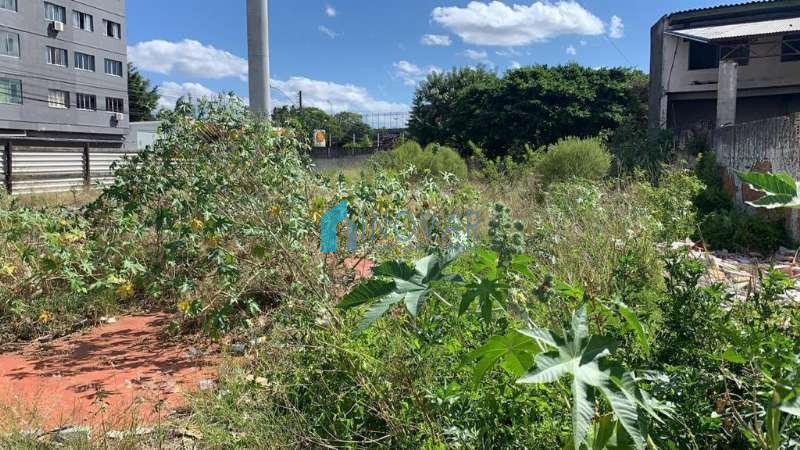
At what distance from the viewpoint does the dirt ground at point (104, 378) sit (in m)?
2.58

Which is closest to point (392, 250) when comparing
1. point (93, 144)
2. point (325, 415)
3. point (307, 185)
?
point (307, 185)

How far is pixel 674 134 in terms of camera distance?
15.2 meters

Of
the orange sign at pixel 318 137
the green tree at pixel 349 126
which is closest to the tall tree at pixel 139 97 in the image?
the green tree at pixel 349 126

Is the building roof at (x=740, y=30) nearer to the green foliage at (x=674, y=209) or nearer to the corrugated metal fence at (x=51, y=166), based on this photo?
the green foliage at (x=674, y=209)

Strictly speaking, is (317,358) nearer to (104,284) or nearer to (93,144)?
(104,284)

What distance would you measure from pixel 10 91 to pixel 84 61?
5.97 metres

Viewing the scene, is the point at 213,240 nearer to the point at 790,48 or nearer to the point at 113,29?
the point at 790,48

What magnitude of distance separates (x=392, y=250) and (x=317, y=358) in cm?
127

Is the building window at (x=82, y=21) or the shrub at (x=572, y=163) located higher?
the building window at (x=82, y=21)

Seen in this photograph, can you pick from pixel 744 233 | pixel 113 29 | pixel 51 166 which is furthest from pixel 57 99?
pixel 744 233

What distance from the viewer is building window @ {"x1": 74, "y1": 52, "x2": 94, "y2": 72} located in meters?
33.8

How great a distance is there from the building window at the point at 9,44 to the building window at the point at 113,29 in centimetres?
687

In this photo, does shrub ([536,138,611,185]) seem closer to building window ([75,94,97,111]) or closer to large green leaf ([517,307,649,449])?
large green leaf ([517,307,649,449])

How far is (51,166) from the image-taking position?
12977mm
